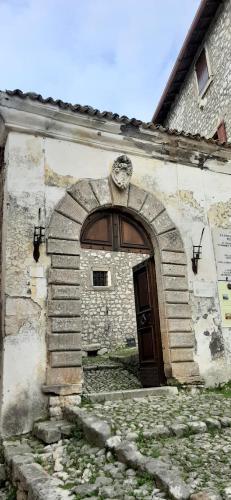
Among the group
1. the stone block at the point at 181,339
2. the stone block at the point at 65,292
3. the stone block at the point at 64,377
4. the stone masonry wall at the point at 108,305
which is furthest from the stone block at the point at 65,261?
the stone masonry wall at the point at 108,305

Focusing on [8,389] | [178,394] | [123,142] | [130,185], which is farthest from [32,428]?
[123,142]

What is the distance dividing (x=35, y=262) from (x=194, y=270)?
2771 millimetres

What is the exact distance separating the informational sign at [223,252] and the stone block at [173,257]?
74 centimetres

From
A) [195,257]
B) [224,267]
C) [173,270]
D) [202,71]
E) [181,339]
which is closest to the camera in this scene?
[181,339]

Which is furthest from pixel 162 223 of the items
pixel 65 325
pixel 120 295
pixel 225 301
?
pixel 120 295

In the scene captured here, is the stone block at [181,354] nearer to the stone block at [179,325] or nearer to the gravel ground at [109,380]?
the stone block at [179,325]

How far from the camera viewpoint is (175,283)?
6.85 meters

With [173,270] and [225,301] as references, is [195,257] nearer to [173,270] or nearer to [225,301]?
[173,270]

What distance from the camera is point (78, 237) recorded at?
20.9 ft

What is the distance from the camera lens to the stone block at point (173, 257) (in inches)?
273

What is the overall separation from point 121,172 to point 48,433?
4142 mm

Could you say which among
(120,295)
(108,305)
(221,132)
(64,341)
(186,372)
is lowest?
(186,372)

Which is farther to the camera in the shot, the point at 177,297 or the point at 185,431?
the point at 177,297

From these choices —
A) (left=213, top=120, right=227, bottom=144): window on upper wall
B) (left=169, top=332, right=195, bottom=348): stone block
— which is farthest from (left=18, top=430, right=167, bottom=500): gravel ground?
(left=213, top=120, right=227, bottom=144): window on upper wall
